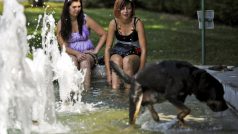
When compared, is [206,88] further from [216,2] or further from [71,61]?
[216,2]

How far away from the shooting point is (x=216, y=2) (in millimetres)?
19219

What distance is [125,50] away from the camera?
814cm

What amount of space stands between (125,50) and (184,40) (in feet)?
23.0

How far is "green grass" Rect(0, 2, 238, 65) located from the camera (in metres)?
11.8

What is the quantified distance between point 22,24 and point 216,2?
14.8 m

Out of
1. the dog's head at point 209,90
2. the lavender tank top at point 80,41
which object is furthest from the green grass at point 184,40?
the dog's head at point 209,90

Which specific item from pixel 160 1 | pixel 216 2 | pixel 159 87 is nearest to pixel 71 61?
pixel 159 87

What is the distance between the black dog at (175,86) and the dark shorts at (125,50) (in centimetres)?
244

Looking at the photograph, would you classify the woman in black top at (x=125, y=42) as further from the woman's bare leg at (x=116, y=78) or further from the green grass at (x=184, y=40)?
the green grass at (x=184, y=40)

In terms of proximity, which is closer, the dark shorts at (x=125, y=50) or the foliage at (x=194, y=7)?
the dark shorts at (x=125, y=50)

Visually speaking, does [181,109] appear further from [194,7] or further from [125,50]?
[194,7]

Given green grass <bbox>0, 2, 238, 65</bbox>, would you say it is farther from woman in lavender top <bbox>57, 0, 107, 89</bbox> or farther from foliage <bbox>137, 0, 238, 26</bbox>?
woman in lavender top <bbox>57, 0, 107, 89</bbox>

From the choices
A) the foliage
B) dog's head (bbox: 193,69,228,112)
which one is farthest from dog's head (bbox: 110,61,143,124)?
the foliage

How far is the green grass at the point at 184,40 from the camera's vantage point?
38.6 feet
